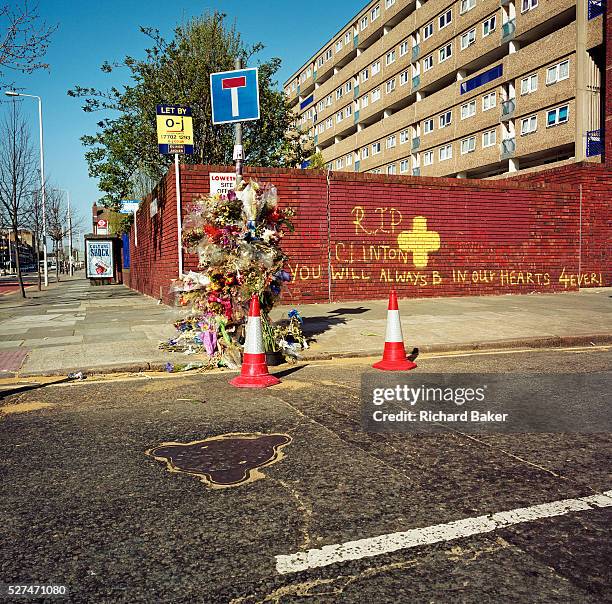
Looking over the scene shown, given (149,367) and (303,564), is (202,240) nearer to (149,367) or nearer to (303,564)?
(149,367)

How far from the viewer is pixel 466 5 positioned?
160ft

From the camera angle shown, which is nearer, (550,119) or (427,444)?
(427,444)

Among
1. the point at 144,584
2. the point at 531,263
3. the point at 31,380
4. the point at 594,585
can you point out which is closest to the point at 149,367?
the point at 31,380

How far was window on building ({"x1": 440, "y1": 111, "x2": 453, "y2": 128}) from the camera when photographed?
51.8 m

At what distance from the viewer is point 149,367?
716 cm

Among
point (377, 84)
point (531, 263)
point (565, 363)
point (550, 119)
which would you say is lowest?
point (565, 363)

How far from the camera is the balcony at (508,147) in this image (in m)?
44.0

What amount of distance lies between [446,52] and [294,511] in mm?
56676

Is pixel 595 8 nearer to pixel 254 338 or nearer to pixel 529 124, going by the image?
pixel 529 124

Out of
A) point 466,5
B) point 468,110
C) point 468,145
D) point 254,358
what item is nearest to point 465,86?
point 468,110

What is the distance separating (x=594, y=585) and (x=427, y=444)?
181cm

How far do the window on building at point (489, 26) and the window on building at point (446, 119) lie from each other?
7.33 meters

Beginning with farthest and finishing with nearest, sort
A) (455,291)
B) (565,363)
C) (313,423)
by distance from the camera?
(455,291), (565,363), (313,423)

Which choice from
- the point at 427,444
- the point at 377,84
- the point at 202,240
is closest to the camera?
the point at 427,444
